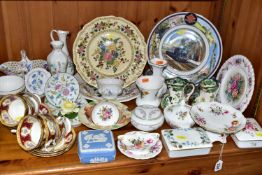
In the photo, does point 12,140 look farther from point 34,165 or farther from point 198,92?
point 198,92

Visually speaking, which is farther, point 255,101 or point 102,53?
point 102,53

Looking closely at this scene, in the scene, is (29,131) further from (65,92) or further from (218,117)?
(218,117)

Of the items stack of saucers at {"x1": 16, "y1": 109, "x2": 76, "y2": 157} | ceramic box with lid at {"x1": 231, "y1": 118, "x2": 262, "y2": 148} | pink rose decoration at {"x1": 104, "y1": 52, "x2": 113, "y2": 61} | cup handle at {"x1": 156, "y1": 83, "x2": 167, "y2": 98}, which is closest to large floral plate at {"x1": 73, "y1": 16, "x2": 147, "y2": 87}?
pink rose decoration at {"x1": 104, "y1": 52, "x2": 113, "y2": 61}

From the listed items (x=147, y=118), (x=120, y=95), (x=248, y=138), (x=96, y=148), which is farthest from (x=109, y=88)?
(x=248, y=138)

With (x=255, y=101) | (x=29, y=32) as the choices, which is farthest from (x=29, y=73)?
(x=255, y=101)

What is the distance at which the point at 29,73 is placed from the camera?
4.47ft

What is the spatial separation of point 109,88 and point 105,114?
0.42 ft

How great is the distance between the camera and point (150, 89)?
1.30 metres

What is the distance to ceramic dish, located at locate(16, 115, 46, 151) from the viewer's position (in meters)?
1.08

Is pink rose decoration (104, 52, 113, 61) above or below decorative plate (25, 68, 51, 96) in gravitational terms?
above

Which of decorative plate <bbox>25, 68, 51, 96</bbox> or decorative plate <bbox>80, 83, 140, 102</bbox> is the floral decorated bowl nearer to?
decorative plate <bbox>80, 83, 140, 102</bbox>

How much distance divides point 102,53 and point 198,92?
0.42 meters

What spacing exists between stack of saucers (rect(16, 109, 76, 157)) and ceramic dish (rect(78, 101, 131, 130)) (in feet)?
0.37

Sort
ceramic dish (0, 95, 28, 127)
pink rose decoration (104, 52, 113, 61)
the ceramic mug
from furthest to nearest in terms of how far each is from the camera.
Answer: pink rose decoration (104, 52, 113, 61), the ceramic mug, ceramic dish (0, 95, 28, 127)
